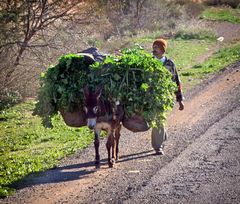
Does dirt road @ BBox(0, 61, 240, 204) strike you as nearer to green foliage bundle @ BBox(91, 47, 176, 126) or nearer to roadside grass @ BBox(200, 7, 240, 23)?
green foliage bundle @ BBox(91, 47, 176, 126)

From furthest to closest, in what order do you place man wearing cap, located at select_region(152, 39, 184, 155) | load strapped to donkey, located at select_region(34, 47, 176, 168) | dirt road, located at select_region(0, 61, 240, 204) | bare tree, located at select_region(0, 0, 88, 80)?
bare tree, located at select_region(0, 0, 88, 80)
man wearing cap, located at select_region(152, 39, 184, 155)
load strapped to donkey, located at select_region(34, 47, 176, 168)
dirt road, located at select_region(0, 61, 240, 204)

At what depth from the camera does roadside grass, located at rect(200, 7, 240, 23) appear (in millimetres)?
35219

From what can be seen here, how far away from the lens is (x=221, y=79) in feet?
54.6

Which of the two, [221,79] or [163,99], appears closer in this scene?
[163,99]

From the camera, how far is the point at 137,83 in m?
8.90

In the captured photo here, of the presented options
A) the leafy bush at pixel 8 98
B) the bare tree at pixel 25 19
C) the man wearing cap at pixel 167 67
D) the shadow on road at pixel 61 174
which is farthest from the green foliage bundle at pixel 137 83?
the leafy bush at pixel 8 98

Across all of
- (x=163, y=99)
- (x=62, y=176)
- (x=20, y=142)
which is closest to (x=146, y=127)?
(x=163, y=99)

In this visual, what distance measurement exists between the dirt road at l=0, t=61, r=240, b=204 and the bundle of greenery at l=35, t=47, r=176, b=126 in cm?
95

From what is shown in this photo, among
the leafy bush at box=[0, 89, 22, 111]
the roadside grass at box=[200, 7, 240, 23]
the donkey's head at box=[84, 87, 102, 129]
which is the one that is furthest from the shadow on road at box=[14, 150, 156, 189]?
the roadside grass at box=[200, 7, 240, 23]

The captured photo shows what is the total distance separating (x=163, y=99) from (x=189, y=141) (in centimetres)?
192

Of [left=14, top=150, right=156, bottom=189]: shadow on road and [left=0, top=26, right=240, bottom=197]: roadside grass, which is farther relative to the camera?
[left=0, top=26, right=240, bottom=197]: roadside grass

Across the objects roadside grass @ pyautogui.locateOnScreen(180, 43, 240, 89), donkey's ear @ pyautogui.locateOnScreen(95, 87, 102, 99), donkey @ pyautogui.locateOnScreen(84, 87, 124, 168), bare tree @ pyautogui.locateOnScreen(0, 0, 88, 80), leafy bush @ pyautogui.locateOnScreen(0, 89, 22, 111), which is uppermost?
bare tree @ pyautogui.locateOnScreen(0, 0, 88, 80)

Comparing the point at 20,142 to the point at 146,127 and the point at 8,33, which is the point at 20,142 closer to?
the point at 146,127

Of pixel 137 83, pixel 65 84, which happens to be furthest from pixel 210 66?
pixel 65 84
